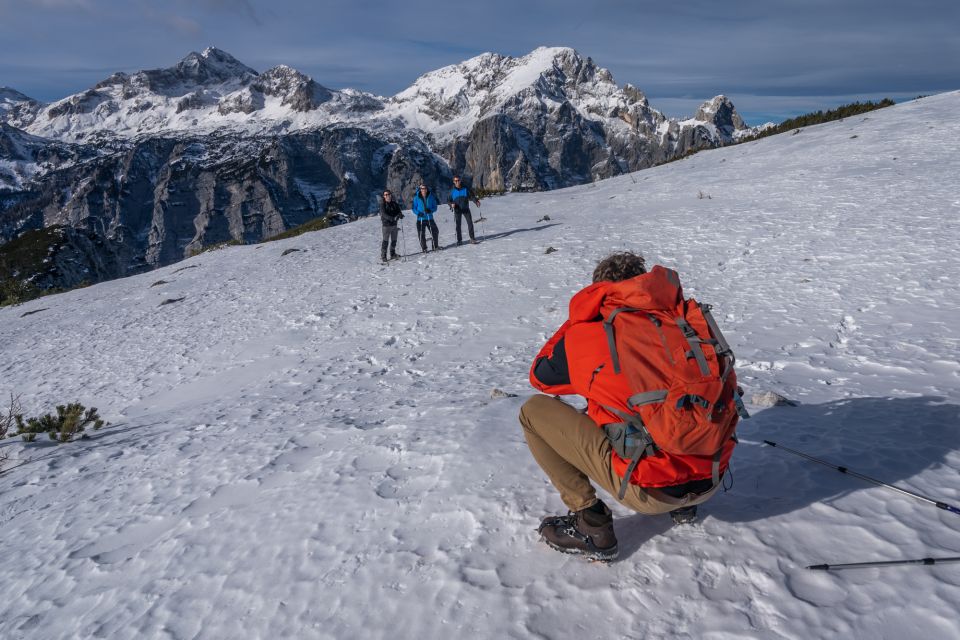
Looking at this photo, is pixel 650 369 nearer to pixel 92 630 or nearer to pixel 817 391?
pixel 92 630

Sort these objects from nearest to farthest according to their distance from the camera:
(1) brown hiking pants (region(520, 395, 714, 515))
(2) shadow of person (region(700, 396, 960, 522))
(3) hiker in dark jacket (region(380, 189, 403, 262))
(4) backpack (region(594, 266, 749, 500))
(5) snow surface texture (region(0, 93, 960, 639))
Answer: (4) backpack (region(594, 266, 749, 500)), (1) brown hiking pants (region(520, 395, 714, 515)), (5) snow surface texture (region(0, 93, 960, 639)), (2) shadow of person (region(700, 396, 960, 522)), (3) hiker in dark jacket (region(380, 189, 403, 262))

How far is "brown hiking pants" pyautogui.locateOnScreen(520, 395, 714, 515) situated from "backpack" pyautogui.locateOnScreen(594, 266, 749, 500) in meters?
0.19

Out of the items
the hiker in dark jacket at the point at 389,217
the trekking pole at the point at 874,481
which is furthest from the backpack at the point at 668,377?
the hiker in dark jacket at the point at 389,217

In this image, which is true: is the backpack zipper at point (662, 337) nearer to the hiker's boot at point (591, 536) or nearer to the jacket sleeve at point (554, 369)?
the jacket sleeve at point (554, 369)

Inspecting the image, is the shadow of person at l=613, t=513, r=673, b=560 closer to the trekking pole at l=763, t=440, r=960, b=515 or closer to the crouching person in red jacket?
the crouching person in red jacket

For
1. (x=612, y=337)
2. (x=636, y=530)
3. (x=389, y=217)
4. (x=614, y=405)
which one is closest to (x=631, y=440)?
(x=614, y=405)

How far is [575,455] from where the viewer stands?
3650mm

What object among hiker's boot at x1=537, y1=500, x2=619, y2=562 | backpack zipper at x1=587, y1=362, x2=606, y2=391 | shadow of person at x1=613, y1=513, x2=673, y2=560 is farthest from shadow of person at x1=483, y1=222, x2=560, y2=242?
backpack zipper at x1=587, y1=362, x2=606, y2=391

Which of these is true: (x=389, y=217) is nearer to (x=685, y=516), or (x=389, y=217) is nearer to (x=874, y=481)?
(x=685, y=516)

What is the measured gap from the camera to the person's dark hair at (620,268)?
3688mm

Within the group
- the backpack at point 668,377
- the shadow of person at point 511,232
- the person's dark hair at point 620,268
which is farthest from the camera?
the shadow of person at point 511,232

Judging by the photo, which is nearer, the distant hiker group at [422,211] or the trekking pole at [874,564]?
the trekking pole at [874,564]

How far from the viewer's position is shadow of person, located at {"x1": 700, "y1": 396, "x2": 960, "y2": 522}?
4234 mm

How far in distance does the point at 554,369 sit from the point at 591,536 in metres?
1.25
